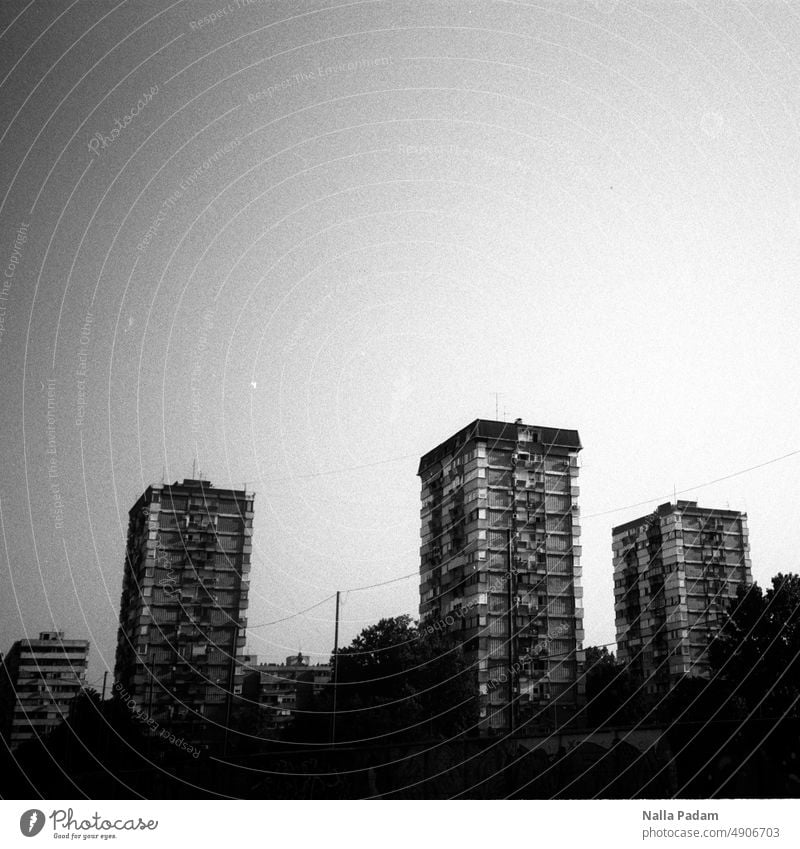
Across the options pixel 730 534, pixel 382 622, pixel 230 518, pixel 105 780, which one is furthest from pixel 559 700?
pixel 105 780

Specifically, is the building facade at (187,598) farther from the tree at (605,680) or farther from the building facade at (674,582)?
the tree at (605,680)

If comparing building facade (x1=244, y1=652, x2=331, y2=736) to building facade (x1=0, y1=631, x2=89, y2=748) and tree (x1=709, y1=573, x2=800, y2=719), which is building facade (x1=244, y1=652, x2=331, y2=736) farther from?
tree (x1=709, y1=573, x2=800, y2=719)

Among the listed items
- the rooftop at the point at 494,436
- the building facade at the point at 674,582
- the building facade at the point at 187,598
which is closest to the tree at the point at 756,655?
the building facade at the point at 674,582

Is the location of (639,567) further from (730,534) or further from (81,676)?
(81,676)
